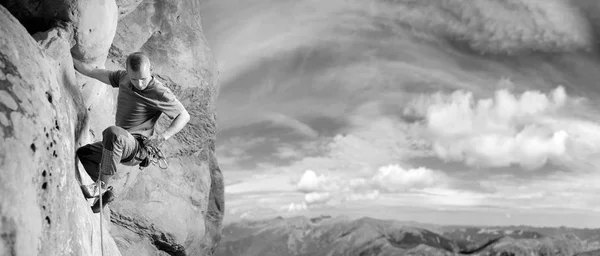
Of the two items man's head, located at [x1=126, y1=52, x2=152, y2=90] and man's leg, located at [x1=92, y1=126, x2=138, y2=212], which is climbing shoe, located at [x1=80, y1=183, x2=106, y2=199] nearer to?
man's leg, located at [x1=92, y1=126, x2=138, y2=212]

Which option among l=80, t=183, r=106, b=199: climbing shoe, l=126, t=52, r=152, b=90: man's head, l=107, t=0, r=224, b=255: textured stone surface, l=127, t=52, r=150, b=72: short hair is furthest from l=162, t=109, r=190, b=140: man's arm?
l=107, t=0, r=224, b=255: textured stone surface

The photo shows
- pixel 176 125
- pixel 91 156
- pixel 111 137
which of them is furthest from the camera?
pixel 91 156

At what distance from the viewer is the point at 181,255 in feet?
110

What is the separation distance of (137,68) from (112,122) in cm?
1045

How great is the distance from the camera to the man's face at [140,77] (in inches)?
508

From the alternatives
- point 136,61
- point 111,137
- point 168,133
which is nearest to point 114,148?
point 111,137

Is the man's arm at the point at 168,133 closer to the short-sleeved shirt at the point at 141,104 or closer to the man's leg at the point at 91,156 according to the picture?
the short-sleeved shirt at the point at 141,104

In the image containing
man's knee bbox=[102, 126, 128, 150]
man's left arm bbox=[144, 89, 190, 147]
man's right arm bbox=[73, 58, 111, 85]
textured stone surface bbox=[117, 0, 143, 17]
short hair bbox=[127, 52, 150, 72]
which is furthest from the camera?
textured stone surface bbox=[117, 0, 143, 17]

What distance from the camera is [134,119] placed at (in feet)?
45.2

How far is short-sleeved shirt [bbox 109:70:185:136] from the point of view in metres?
13.5

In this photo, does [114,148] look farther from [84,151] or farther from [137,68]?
[137,68]

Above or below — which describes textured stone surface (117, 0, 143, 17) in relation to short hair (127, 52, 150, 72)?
above

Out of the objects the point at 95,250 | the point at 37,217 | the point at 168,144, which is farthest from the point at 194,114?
the point at 37,217

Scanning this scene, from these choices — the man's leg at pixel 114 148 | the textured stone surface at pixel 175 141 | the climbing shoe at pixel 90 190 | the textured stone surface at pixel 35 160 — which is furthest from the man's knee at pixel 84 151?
the textured stone surface at pixel 175 141
